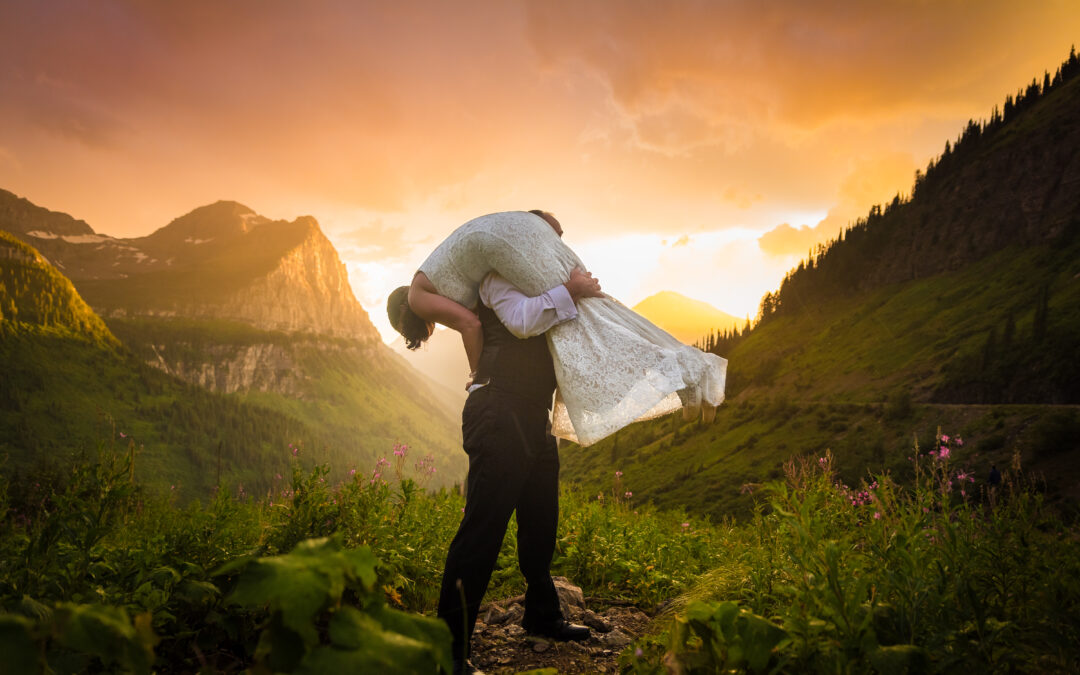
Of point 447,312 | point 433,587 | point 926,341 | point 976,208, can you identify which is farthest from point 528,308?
point 976,208

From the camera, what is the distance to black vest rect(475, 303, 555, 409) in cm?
309

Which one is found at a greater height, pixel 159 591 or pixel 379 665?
Answer: pixel 379 665

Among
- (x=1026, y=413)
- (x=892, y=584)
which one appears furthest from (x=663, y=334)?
(x=1026, y=413)

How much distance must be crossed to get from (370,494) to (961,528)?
12.9 ft

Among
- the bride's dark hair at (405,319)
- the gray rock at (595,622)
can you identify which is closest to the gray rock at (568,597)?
the gray rock at (595,622)

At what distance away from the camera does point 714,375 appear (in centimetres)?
319

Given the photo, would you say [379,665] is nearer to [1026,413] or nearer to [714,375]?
[714,375]

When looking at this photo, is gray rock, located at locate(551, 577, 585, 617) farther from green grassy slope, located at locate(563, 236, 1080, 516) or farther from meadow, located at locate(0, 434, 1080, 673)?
green grassy slope, located at locate(563, 236, 1080, 516)

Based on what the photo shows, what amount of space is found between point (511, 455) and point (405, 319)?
119cm

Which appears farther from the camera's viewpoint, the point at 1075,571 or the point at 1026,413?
the point at 1026,413

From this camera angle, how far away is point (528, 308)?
2998mm

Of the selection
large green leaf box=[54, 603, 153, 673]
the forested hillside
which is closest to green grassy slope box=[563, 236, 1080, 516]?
the forested hillside

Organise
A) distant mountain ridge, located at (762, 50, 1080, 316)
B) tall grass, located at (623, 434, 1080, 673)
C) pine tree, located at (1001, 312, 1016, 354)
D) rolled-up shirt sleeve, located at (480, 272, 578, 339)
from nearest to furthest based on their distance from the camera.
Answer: tall grass, located at (623, 434, 1080, 673) < rolled-up shirt sleeve, located at (480, 272, 578, 339) < pine tree, located at (1001, 312, 1016, 354) < distant mountain ridge, located at (762, 50, 1080, 316)

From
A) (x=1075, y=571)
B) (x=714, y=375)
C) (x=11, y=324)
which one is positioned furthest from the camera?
(x=11, y=324)
